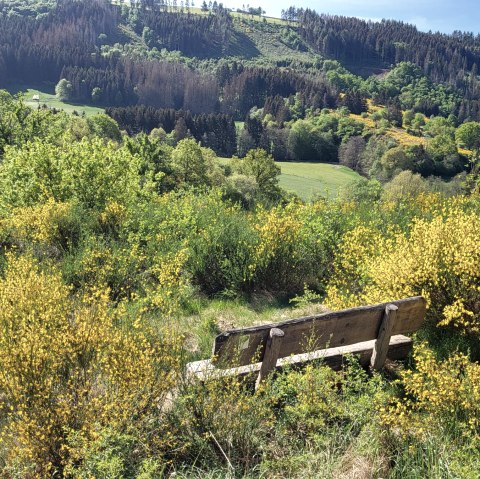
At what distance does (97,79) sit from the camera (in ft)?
449

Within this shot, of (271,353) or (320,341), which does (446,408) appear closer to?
(320,341)

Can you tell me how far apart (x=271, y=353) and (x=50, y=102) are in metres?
138

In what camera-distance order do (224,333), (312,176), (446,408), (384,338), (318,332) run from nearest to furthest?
(446,408) → (224,333) → (318,332) → (384,338) → (312,176)

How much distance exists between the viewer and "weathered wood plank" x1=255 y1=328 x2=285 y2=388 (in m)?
5.02

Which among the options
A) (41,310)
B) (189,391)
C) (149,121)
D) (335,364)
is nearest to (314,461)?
(189,391)

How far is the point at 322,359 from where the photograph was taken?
5379 mm

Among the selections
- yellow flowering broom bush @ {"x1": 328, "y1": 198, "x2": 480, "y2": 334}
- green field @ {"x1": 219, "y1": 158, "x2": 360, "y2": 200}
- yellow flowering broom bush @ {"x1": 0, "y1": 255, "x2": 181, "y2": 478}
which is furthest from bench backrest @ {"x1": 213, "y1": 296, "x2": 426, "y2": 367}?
green field @ {"x1": 219, "y1": 158, "x2": 360, "y2": 200}

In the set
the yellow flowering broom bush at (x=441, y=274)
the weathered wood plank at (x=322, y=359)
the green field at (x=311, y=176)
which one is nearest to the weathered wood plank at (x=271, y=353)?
the weathered wood plank at (x=322, y=359)

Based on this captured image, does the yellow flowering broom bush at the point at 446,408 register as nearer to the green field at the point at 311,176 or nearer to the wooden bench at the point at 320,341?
the wooden bench at the point at 320,341

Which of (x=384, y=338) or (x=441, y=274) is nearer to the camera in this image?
(x=384, y=338)

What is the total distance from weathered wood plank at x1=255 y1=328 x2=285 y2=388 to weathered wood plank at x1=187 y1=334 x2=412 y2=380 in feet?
0.47

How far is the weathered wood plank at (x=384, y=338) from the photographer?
229 inches

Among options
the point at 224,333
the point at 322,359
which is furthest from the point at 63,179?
the point at 322,359

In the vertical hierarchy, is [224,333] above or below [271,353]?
above
